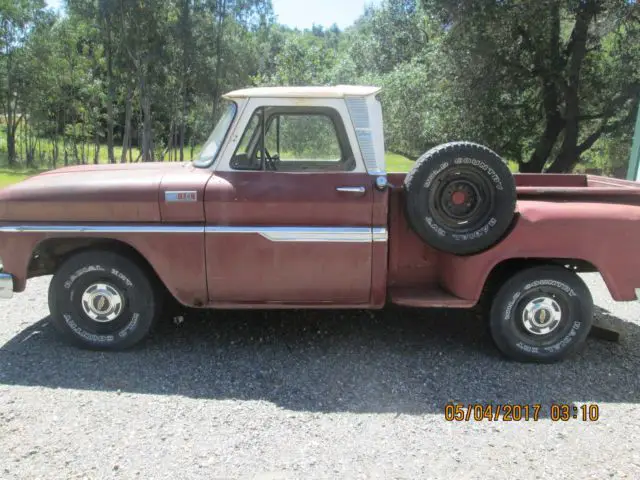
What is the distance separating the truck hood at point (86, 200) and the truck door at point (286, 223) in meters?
0.53

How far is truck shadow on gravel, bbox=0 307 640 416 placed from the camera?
3902 mm

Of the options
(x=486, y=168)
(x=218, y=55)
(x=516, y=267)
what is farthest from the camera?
(x=218, y=55)

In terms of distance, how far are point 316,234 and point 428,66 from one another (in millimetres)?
12394

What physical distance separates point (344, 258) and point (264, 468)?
1.72 m

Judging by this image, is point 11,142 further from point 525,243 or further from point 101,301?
point 525,243

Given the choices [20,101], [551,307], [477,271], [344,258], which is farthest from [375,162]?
[20,101]

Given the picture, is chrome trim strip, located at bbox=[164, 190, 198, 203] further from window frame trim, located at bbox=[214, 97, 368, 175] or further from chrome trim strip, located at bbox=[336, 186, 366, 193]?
chrome trim strip, located at bbox=[336, 186, 366, 193]

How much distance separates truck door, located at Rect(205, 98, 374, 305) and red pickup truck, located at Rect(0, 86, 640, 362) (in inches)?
0.4

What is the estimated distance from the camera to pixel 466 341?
484 centimetres

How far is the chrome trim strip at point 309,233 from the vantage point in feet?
13.7

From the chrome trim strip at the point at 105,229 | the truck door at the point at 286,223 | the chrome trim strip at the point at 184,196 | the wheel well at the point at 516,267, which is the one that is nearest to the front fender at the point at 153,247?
the chrome trim strip at the point at 105,229

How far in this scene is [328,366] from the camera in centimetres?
430

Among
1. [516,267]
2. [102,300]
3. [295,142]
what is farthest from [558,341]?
[102,300]

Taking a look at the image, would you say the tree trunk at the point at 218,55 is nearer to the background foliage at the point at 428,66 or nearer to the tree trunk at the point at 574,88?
the background foliage at the point at 428,66
